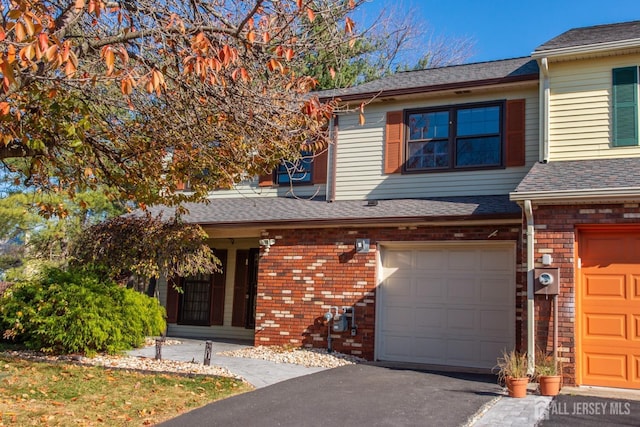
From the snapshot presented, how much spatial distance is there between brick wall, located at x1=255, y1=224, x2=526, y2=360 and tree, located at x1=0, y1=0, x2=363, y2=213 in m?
3.40

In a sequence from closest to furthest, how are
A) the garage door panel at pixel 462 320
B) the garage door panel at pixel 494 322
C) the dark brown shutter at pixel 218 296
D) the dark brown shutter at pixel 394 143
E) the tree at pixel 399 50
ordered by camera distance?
1. the garage door panel at pixel 494 322
2. the garage door panel at pixel 462 320
3. the dark brown shutter at pixel 394 143
4. the dark brown shutter at pixel 218 296
5. the tree at pixel 399 50

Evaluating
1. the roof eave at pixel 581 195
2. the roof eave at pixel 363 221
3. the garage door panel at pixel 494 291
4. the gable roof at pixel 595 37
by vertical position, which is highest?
the gable roof at pixel 595 37

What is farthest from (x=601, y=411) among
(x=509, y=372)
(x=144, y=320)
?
(x=144, y=320)

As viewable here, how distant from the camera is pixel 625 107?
10.3 meters

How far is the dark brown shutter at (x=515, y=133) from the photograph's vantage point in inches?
456

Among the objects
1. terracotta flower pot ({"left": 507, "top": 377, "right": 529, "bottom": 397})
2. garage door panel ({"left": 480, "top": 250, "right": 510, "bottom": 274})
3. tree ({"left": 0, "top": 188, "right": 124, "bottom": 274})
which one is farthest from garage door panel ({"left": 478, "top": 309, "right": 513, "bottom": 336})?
tree ({"left": 0, "top": 188, "right": 124, "bottom": 274})

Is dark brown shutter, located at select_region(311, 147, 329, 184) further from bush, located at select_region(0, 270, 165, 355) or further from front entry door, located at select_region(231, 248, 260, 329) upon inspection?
bush, located at select_region(0, 270, 165, 355)

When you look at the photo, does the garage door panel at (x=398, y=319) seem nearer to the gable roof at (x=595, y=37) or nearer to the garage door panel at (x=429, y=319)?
the garage door panel at (x=429, y=319)

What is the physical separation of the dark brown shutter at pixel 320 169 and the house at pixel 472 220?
0.09 feet

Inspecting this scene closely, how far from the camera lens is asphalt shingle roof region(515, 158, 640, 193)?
28.7ft

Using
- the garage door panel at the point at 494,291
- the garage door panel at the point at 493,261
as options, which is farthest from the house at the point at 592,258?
the garage door panel at the point at 494,291

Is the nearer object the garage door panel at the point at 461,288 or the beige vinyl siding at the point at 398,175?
the garage door panel at the point at 461,288

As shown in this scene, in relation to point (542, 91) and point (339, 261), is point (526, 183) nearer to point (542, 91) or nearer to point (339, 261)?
point (542, 91)

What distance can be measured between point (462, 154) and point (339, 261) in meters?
3.34
